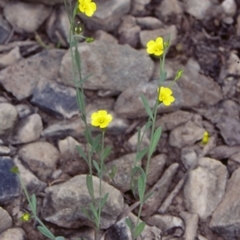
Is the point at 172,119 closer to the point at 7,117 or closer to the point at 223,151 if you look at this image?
the point at 223,151

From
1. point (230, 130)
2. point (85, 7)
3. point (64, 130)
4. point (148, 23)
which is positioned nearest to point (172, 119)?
point (230, 130)

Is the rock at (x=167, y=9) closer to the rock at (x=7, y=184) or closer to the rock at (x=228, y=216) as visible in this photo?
the rock at (x=228, y=216)

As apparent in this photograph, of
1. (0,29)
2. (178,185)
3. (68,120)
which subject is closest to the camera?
(178,185)

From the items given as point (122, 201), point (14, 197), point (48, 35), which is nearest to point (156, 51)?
point (122, 201)

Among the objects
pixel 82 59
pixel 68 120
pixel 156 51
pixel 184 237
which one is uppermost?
pixel 156 51

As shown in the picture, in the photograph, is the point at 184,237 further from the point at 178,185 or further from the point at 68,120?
the point at 68,120

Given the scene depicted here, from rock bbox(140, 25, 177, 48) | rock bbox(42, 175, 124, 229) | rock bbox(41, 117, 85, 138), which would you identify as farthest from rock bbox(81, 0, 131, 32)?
rock bbox(42, 175, 124, 229)

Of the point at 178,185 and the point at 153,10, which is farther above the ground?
the point at 153,10

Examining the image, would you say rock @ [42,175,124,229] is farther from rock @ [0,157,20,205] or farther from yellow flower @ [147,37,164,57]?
yellow flower @ [147,37,164,57]
